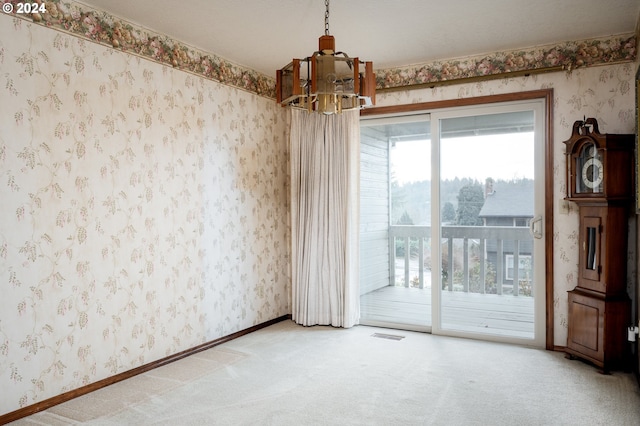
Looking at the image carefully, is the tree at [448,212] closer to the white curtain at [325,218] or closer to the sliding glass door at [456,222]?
the sliding glass door at [456,222]

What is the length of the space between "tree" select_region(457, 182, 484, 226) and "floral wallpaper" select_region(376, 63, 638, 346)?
66 cm

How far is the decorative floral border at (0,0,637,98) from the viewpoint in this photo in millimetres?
3145

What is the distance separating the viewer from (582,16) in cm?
339

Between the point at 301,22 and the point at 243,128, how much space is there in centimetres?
148

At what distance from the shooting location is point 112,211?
11.0 feet

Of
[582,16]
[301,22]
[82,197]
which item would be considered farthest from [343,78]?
[582,16]

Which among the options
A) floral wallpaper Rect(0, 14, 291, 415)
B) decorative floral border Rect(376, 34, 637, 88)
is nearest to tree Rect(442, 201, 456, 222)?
decorative floral border Rect(376, 34, 637, 88)

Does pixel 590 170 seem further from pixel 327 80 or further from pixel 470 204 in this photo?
pixel 327 80

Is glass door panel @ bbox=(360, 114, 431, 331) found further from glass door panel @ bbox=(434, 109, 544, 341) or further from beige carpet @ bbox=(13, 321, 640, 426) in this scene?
beige carpet @ bbox=(13, 321, 640, 426)

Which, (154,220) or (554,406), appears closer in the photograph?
(554,406)

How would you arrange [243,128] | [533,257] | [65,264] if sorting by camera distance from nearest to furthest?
[65,264]
[533,257]
[243,128]

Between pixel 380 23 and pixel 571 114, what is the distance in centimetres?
188

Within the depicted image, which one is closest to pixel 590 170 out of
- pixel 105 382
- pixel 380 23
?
pixel 380 23

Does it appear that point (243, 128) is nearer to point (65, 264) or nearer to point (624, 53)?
point (65, 264)
